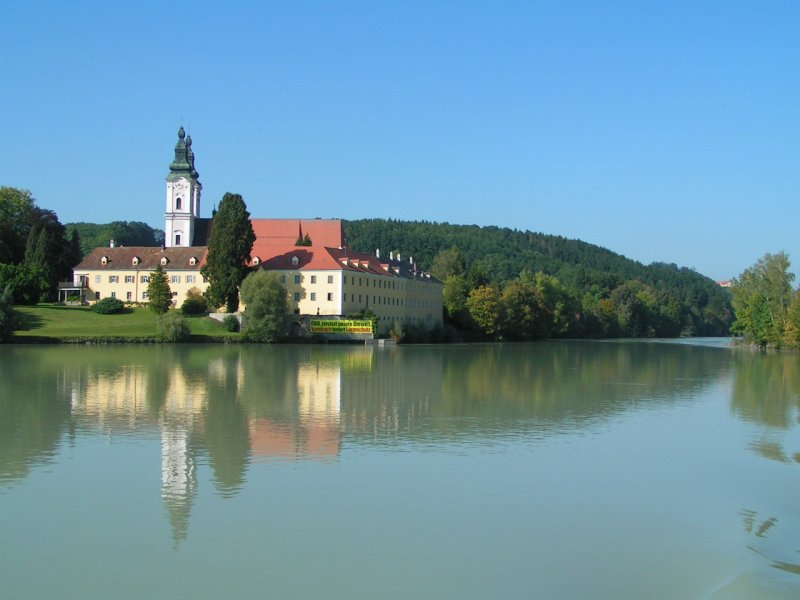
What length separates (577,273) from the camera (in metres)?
140

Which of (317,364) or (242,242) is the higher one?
(242,242)

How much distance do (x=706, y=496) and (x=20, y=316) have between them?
193 ft

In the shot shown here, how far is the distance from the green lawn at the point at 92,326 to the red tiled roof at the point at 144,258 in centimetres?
774

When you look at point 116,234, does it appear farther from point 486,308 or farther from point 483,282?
point 486,308

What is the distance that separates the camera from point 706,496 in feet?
48.2

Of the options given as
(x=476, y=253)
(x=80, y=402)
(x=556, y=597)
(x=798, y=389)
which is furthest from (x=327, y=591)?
(x=476, y=253)

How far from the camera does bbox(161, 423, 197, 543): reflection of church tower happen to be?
12.4 m

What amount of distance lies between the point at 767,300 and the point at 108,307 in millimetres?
56979

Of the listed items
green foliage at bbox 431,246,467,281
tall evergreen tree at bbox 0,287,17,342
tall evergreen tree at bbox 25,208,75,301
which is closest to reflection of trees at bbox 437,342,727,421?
tall evergreen tree at bbox 0,287,17,342

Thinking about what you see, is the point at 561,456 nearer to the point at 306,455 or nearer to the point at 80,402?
the point at 306,455

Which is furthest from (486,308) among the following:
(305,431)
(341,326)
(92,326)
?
(305,431)

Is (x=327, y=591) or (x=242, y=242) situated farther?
(x=242, y=242)

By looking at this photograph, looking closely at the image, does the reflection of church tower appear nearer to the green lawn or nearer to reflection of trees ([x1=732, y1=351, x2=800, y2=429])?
reflection of trees ([x1=732, y1=351, x2=800, y2=429])

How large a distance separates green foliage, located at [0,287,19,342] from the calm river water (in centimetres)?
3166
